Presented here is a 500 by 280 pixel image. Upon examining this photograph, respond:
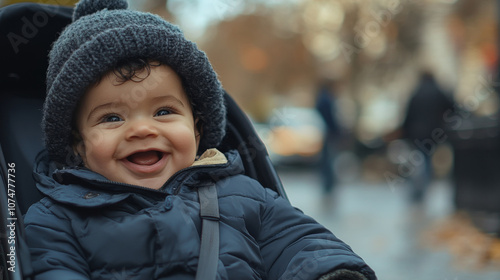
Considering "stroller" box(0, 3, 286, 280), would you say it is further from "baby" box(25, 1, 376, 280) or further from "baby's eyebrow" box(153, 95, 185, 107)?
"baby's eyebrow" box(153, 95, 185, 107)

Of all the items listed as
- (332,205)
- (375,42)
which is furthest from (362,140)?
(332,205)

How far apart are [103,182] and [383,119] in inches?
969

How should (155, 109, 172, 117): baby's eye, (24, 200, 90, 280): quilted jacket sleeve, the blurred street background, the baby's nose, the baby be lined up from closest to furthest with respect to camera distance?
1. (24, 200, 90, 280): quilted jacket sleeve
2. the baby
3. the baby's nose
4. (155, 109, 172, 117): baby's eye
5. the blurred street background

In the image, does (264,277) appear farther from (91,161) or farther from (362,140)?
(362,140)

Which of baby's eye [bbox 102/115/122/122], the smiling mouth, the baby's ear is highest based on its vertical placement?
the baby's ear

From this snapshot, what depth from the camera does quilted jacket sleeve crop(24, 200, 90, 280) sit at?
196 cm

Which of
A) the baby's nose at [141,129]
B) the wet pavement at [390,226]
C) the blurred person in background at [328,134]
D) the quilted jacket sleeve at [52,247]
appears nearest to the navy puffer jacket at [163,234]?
the quilted jacket sleeve at [52,247]

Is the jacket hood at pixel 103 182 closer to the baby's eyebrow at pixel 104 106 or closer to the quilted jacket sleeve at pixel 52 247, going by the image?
the quilted jacket sleeve at pixel 52 247

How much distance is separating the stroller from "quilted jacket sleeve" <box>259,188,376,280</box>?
0.21m

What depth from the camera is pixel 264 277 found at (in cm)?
→ 226

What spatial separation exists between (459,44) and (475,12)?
2256mm

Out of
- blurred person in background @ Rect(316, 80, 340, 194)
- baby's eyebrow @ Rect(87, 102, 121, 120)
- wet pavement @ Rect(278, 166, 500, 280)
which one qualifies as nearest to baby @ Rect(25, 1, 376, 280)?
baby's eyebrow @ Rect(87, 102, 121, 120)

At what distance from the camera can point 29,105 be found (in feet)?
9.15

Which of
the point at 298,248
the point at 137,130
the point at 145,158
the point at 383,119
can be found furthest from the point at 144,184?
the point at 383,119
